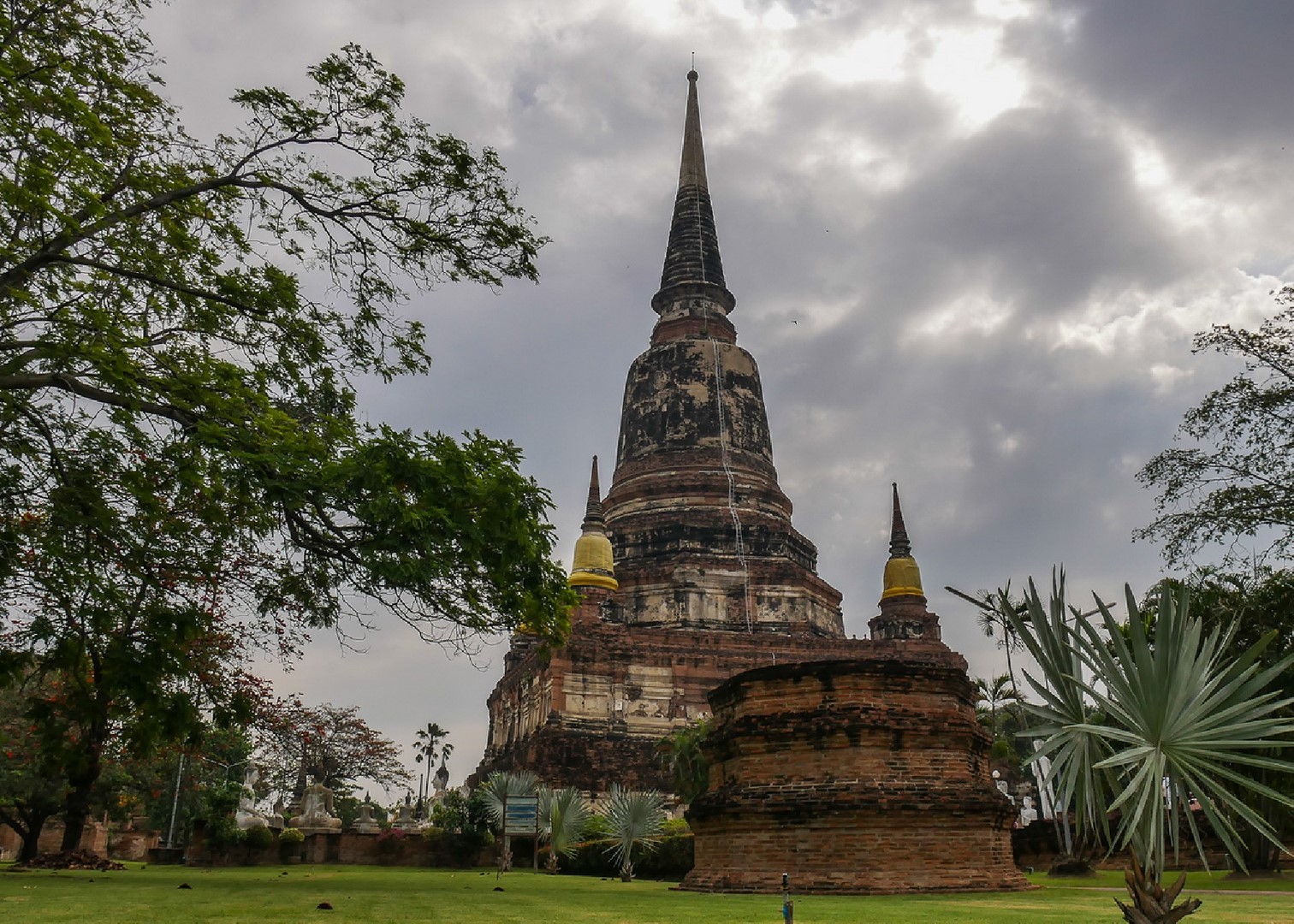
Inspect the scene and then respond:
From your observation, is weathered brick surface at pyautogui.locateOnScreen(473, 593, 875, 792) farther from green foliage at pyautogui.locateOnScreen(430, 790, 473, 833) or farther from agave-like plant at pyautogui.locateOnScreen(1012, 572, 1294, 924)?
agave-like plant at pyautogui.locateOnScreen(1012, 572, 1294, 924)

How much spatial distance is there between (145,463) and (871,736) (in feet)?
33.7

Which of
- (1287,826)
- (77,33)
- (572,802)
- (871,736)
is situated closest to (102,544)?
(77,33)

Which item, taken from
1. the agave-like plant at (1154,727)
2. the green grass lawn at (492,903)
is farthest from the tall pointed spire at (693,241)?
the agave-like plant at (1154,727)

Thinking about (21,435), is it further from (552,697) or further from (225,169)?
(552,697)

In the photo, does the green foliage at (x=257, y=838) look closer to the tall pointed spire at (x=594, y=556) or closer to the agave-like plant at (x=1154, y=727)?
the tall pointed spire at (x=594, y=556)

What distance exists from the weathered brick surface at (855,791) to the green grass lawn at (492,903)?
0.68 metres

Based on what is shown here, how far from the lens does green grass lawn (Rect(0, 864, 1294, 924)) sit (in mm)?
9266

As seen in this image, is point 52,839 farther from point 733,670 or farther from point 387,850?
point 733,670

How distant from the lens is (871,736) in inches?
570

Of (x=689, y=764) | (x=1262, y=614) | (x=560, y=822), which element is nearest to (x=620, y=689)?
(x=689, y=764)

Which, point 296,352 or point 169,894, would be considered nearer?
point 169,894

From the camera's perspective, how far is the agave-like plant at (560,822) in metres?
23.8

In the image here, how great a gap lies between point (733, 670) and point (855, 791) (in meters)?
22.0

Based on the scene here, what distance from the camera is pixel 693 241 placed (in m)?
48.9
